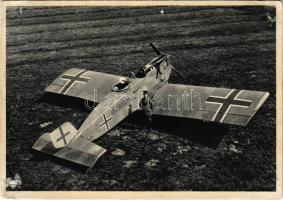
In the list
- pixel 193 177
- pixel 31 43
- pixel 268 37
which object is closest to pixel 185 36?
pixel 268 37

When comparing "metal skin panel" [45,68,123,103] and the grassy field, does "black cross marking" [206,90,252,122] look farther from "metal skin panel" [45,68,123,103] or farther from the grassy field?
"metal skin panel" [45,68,123,103]

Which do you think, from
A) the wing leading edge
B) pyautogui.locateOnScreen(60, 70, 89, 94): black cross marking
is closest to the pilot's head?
the wing leading edge

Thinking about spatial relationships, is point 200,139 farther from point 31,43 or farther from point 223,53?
point 31,43

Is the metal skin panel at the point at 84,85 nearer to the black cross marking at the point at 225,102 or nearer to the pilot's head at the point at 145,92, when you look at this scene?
the pilot's head at the point at 145,92

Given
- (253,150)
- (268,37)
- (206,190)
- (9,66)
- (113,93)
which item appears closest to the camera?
(206,190)

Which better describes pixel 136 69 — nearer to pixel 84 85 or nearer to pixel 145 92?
pixel 84 85

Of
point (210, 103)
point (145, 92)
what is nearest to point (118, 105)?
point (145, 92)

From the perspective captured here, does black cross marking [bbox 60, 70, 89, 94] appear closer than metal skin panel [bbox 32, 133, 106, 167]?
No
